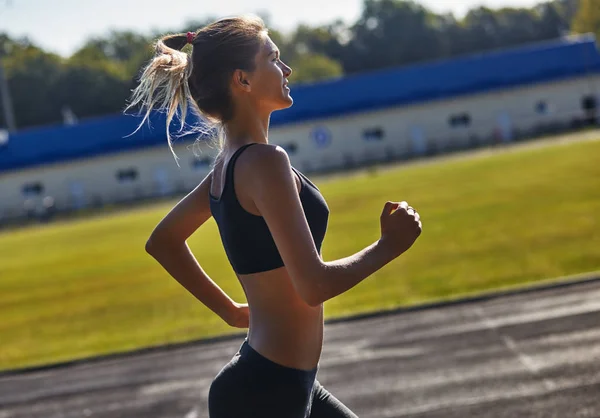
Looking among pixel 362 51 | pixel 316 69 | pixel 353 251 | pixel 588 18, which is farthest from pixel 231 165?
pixel 316 69

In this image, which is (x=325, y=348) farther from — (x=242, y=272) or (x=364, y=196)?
(x=364, y=196)

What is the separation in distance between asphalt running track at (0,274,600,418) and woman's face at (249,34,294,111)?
4.19 m

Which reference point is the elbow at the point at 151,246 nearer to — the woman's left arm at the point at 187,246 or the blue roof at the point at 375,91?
the woman's left arm at the point at 187,246

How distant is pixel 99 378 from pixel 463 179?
21.5m

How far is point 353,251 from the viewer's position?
1630 cm

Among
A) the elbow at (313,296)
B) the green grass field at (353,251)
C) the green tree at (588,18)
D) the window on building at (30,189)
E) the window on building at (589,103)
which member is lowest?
the window on building at (30,189)

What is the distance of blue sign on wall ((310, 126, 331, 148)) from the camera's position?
184 feet

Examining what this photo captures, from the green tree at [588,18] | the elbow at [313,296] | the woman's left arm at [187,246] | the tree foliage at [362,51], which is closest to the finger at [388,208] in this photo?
the elbow at [313,296]

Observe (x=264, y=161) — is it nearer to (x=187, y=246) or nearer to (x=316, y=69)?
(x=187, y=246)

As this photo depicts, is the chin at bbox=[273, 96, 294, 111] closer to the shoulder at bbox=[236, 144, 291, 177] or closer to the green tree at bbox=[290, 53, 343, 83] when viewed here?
the shoulder at bbox=[236, 144, 291, 177]

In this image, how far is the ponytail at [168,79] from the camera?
3.13 meters

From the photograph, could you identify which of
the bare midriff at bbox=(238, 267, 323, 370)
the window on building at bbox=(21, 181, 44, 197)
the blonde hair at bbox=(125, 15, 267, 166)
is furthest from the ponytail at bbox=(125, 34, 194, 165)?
the window on building at bbox=(21, 181, 44, 197)

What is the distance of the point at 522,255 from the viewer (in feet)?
44.7

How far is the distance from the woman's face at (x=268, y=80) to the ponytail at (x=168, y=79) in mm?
282
